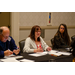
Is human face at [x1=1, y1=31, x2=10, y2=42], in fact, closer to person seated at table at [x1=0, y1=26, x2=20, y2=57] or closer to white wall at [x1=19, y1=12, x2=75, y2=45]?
person seated at table at [x1=0, y1=26, x2=20, y2=57]

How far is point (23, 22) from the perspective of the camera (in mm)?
5418

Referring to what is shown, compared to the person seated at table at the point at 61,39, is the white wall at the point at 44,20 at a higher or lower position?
higher

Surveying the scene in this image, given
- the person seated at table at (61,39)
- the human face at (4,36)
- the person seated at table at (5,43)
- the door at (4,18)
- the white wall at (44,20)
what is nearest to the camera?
the person seated at table at (5,43)

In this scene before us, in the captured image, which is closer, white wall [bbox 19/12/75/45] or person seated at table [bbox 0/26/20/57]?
person seated at table [bbox 0/26/20/57]

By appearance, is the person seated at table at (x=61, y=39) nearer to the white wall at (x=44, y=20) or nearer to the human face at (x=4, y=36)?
the white wall at (x=44, y=20)

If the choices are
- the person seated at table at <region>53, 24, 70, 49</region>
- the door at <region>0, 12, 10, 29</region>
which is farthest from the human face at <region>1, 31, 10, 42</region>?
the door at <region>0, 12, 10, 29</region>

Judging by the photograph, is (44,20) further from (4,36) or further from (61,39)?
(4,36)

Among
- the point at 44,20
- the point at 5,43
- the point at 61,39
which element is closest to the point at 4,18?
the point at 44,20

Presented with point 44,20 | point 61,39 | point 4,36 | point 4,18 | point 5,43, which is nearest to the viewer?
point 4,36

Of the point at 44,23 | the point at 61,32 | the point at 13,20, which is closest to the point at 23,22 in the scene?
the point at 13,20

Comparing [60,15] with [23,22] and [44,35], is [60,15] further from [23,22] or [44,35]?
[23,22]

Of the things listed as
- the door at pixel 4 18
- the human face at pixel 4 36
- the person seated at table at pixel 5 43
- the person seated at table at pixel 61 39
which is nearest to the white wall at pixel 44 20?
the door at pixel 4 18

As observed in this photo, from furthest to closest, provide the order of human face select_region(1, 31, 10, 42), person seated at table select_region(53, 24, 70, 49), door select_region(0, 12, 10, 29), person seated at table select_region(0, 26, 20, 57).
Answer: door select_region(0, 12, 10, 29) < person seated at table select_region(53, 24, 70, 49) < human face select_region(1, 31, 10, 42) < person seated at table select_region(0, 26, 20, 57)

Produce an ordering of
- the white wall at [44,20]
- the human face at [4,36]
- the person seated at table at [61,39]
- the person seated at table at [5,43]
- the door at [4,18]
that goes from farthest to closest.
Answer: the white wall at [44,20] → the door at [4,18] → the person seated at table at [61,39] → the human face at [4,36] → the person seated at table at [5,43]
